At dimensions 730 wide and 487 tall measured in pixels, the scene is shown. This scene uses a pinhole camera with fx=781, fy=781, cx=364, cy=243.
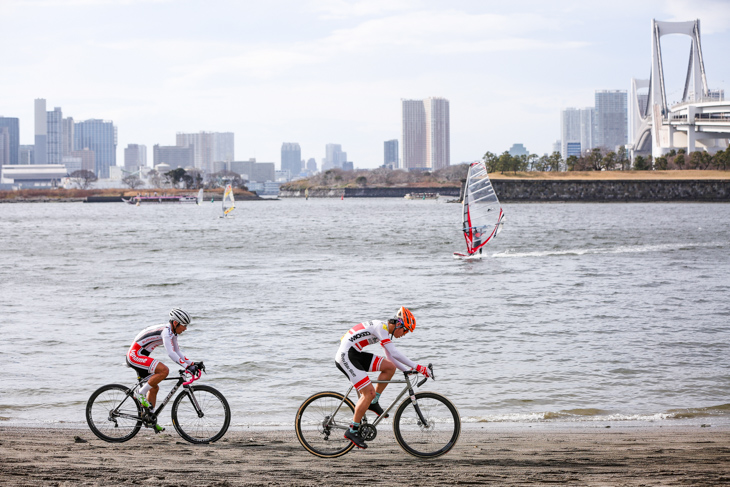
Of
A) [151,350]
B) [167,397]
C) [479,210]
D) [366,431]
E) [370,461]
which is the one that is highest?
[479,210]

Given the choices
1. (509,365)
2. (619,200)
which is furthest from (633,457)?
(619,200)

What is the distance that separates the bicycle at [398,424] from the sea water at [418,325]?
356 cm

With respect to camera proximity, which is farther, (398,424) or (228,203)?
(228,203)

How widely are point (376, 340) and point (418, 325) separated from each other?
54.6ft

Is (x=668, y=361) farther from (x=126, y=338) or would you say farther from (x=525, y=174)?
(x=525, y=174)

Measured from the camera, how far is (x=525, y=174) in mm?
191250

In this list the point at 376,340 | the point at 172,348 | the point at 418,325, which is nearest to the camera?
the point at 376,340

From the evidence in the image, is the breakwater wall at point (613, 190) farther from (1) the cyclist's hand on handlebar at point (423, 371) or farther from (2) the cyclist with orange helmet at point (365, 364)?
(1) the cyclist's hand on handlebar at point (423, 371)

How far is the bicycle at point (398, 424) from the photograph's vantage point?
33.3 ft

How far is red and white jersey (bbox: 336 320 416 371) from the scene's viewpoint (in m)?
9.88

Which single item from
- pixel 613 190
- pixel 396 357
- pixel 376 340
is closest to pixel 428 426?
pixel 396 357

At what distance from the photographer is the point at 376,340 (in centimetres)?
1005

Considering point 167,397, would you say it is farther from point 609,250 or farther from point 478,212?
point 609,250

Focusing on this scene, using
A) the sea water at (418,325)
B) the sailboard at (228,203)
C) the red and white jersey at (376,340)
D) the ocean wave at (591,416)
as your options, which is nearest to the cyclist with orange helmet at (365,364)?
the red and white jersey at (376,340)
